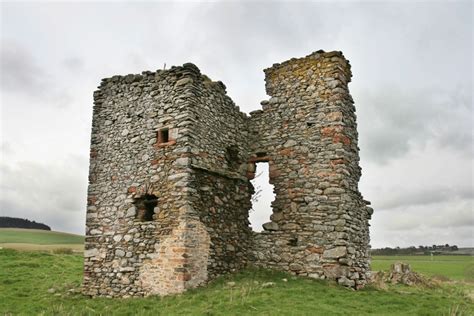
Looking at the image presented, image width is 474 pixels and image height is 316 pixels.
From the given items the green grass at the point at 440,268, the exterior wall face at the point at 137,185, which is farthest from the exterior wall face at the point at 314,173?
the green grass at the point at 440,268

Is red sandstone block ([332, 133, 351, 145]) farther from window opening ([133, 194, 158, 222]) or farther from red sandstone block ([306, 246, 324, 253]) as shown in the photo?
window opening ([133, 194, 158, 222])

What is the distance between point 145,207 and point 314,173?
4872 mm

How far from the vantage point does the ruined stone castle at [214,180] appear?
11.8 metres

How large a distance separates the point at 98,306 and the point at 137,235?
2010mm

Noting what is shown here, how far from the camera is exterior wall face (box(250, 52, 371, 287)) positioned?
12.2 metres

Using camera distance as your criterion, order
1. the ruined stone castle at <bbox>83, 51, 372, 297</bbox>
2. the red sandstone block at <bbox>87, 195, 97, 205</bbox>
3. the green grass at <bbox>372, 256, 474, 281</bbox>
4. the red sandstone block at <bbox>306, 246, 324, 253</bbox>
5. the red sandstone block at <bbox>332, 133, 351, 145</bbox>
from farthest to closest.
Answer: the green grass at <bbox>372, 256, 474, 281</bbox>
the red sandstone block at <bbox>87, 195, 97, 205</bbox>
the red sandstone block at <bbox>332, 133, 351, 145</bbox>
the red sandstone block at <bbox>306, 246, 324, 253</bbox>
the ruined stone castle at <bbox>83, 51, 372, 297</bbox>

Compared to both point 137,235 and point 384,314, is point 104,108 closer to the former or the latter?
point 137,235

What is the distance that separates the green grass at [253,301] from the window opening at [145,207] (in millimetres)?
2239

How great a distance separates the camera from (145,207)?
1262 cm

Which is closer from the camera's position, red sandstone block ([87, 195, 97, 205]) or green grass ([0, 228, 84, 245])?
red sandstone block ([87, 195, 97, 205])

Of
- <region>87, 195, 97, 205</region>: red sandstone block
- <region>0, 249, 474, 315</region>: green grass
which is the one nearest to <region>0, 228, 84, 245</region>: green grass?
<region>0, 249, 474, 315</region>: green grass

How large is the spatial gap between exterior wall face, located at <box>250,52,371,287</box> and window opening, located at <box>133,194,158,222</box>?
324 cm

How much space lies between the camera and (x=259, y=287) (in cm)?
1094

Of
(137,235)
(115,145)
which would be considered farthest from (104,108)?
(137,235)
